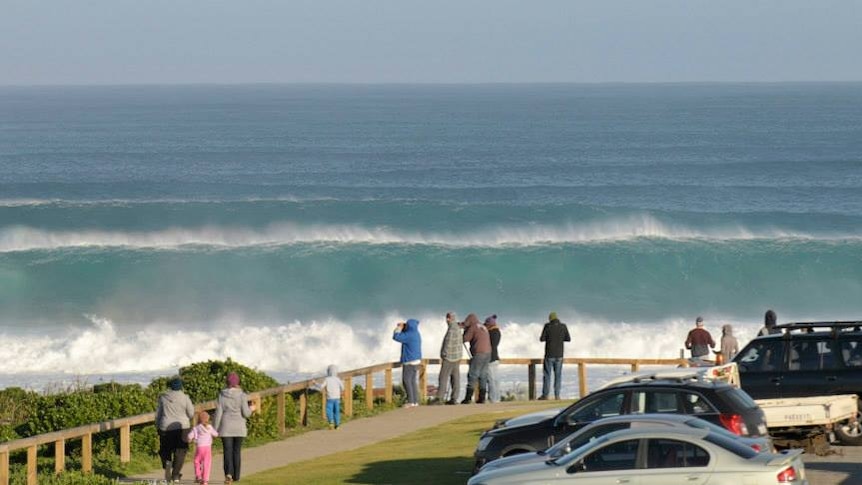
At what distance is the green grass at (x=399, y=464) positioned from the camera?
58.4ft

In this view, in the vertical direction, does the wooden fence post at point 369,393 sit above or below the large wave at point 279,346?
below

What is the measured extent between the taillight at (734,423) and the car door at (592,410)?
1.13 m

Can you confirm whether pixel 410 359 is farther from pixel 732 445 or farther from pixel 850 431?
pixel 732 445

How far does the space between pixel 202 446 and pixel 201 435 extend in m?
0.13

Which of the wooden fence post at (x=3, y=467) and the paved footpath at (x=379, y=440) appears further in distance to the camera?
the wooden fence post at (x=3, y=467)

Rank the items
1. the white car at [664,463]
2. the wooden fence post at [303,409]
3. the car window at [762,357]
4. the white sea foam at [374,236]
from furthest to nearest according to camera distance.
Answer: the white sea foam at [374,236], the wooden fence post at [303,409], the car window at [762,357], the white car at [664,463]

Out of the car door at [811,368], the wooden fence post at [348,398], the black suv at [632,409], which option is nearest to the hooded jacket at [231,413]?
the black suv at [632,409]

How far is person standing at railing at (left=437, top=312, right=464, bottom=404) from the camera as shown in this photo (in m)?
26.1

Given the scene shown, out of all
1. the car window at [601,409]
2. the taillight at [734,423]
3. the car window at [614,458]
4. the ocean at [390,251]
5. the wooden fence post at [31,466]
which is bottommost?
the wooden fence post at [31,466]

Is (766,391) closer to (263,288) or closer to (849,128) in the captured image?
(263,288)

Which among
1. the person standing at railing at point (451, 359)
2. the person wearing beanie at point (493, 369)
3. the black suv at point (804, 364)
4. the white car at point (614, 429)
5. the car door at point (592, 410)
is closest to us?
the white car at point (614, 429)

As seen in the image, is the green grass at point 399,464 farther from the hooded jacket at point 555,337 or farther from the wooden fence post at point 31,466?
the hooded jacket at point 555,337

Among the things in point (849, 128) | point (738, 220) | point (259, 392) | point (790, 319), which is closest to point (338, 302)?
point (790, 319)

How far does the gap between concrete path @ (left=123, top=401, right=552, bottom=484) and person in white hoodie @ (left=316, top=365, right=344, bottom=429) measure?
0.21 meters
